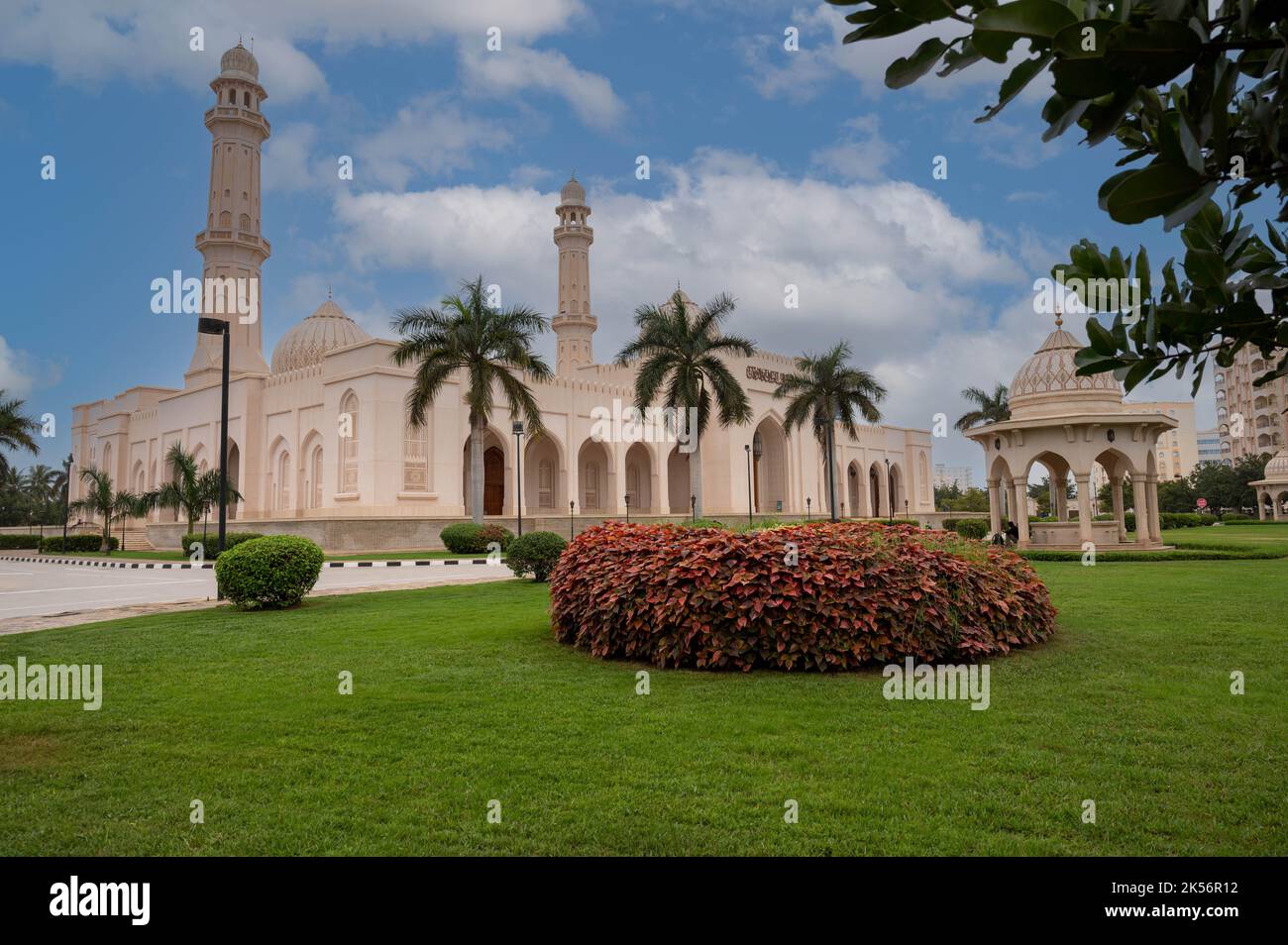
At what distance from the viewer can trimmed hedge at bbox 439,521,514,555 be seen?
24734mm

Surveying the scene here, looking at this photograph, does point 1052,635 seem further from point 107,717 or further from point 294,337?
point 294,337

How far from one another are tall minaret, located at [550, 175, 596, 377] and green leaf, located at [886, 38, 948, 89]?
43284 mm

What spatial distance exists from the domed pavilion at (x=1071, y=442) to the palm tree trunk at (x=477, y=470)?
50.2 feet

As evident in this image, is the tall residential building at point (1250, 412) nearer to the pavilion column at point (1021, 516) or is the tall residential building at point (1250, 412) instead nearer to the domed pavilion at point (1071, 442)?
the domed pavilion at point (1071, 442)

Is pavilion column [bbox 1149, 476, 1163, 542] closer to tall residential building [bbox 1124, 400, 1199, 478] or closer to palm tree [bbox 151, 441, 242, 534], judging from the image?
palm tree [bbox 151, 441, 242, 534]

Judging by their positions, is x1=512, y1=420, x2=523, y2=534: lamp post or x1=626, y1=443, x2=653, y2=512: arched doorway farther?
x1=626, y1=443, x2=653, y2=512: arched doorway

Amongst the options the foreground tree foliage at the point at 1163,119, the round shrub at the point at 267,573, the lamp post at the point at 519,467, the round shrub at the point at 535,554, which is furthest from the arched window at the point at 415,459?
the foreground tree foliage at the point at 1163,119

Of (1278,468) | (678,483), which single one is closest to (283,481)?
(678,483)

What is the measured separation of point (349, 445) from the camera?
31953 millimetres

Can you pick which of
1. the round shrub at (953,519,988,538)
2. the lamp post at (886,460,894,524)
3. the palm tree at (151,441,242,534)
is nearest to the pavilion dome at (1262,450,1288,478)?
the lamp post at (886,460,894,524)

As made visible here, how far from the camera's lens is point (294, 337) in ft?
134

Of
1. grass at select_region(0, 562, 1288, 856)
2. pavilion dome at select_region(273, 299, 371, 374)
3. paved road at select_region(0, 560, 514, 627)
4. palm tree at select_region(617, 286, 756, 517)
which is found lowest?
grass at select_region(0, 562, 1288, 856)
